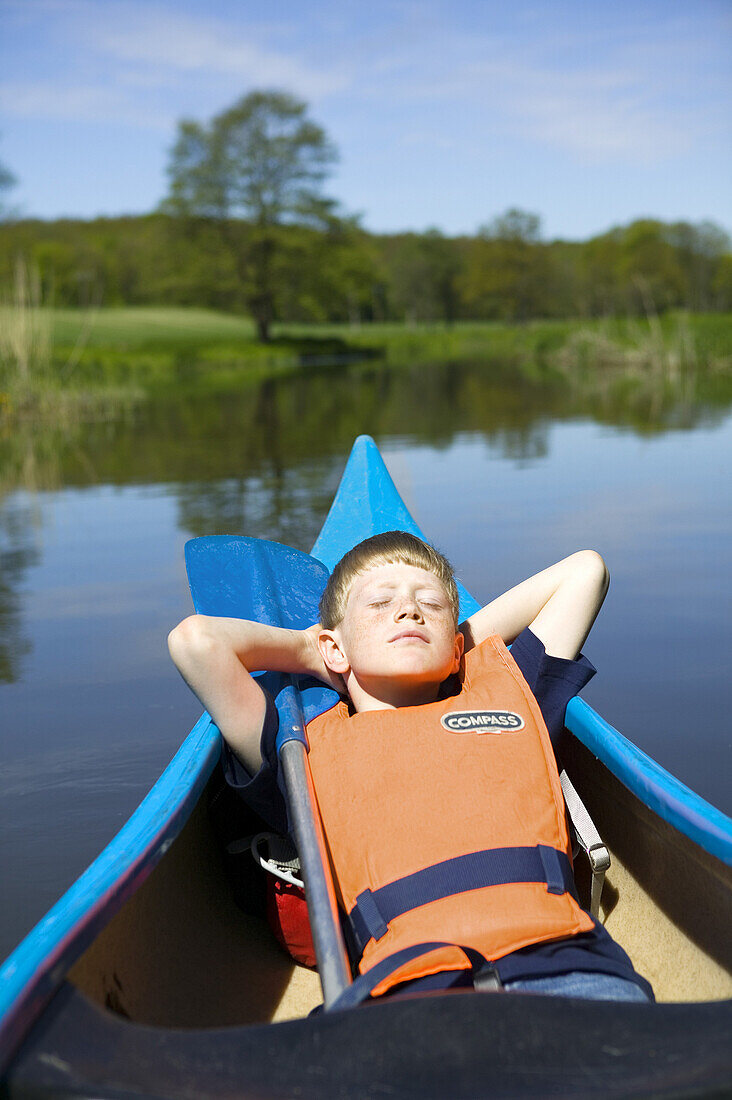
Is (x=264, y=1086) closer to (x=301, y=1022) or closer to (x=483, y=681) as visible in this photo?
(x=301, y=1022)

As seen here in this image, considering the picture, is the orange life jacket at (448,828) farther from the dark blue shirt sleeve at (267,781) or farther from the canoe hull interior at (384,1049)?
the canoe hull interior at (384,1049)

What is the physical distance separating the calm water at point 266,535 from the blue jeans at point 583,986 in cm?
115

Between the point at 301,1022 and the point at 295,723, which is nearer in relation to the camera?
the point at 301,1022

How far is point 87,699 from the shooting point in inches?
129

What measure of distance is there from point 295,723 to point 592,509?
4435 millimetres

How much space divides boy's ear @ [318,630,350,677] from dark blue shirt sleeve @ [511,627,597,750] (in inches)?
13.6

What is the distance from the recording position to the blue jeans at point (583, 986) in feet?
4.26

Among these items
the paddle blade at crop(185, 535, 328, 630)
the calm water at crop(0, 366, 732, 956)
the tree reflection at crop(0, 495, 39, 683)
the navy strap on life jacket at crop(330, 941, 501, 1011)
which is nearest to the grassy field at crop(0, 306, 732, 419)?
the calm water at crop(0, 366, 732, 956)

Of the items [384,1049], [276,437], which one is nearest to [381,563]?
[384,1049]

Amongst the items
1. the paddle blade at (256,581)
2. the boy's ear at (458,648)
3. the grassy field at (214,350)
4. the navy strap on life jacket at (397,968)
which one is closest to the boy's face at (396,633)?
the boy's ear at (458,648)

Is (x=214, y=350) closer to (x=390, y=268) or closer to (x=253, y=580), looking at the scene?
(x=253, y=580)

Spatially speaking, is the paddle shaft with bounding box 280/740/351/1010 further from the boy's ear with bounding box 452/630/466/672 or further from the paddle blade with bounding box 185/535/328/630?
the paddle blade with bounding box 185/535/328/630

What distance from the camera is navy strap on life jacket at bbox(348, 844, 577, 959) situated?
54.4 inches

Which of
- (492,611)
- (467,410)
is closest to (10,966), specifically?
(492,611)
